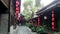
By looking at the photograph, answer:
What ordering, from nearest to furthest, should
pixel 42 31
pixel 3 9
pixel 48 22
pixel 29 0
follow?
pixel 3 9 < pixel 42 31 < pixel 48 22 < pixel 29 0

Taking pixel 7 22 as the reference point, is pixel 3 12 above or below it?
above

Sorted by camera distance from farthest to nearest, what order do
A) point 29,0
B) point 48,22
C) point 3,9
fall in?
point 29,0
point 48,22
point 3,9

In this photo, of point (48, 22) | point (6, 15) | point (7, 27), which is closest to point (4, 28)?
point (7, 27)

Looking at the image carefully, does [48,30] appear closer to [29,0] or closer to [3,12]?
[3,12]

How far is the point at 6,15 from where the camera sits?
13.5 metres

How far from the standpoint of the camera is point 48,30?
2023cm

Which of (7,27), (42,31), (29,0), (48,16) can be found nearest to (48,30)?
(42,31)

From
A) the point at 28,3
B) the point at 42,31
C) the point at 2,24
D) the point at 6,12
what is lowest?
the point at 42,31

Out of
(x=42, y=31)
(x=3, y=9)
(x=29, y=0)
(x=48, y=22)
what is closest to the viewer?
(x=3, y=9)

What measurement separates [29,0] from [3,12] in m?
52.6

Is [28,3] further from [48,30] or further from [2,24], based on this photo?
[2,24]

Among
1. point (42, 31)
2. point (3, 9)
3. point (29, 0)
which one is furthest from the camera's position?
point (29, 0)

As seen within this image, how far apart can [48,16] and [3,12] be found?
32.1 ft

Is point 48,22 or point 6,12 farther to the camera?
point 48,22
